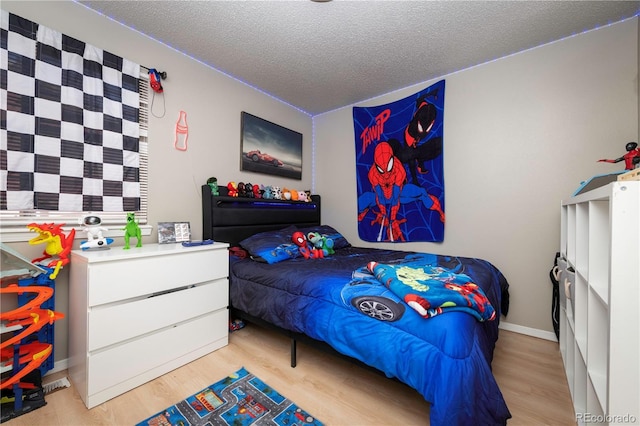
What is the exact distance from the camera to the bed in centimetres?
100

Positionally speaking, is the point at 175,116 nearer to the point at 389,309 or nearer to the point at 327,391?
the point at 389,309

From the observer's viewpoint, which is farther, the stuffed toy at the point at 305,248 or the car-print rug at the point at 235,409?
the stuffed toy at the point at 305,248

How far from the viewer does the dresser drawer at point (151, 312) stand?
1354mm

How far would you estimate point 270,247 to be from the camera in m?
2.21

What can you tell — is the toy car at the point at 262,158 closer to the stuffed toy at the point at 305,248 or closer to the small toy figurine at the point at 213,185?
the small toy figurine at the point at 213,185

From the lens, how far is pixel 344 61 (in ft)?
7.75

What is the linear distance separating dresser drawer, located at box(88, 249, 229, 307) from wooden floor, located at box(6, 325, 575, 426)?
1.83 ft

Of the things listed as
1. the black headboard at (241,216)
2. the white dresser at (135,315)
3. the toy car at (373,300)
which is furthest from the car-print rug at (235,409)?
the black headboard at (241,216)

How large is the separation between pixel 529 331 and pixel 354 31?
2.95m

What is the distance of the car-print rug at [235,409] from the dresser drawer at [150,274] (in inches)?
25.9

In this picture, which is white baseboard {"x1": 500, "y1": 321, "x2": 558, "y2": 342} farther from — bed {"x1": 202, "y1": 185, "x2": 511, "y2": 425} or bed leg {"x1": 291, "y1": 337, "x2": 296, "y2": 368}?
bed leg {"x1": 291, "y1": 337, "x2": 296, "y2": 368}

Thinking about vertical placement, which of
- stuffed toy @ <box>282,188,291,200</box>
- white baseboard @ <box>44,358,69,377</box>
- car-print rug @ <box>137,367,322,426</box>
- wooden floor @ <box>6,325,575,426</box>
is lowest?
wooden floor @ <box>6,325,575,426</box>

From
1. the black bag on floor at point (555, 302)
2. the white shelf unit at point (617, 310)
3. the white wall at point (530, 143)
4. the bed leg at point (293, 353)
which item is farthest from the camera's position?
the black bag on floor at point (555, 302)

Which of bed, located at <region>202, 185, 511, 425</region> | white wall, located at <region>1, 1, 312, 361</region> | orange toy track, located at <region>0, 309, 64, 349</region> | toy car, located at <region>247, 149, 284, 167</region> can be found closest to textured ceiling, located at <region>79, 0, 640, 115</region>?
white wall, located at <region>1, 1, 312, 361</region>
